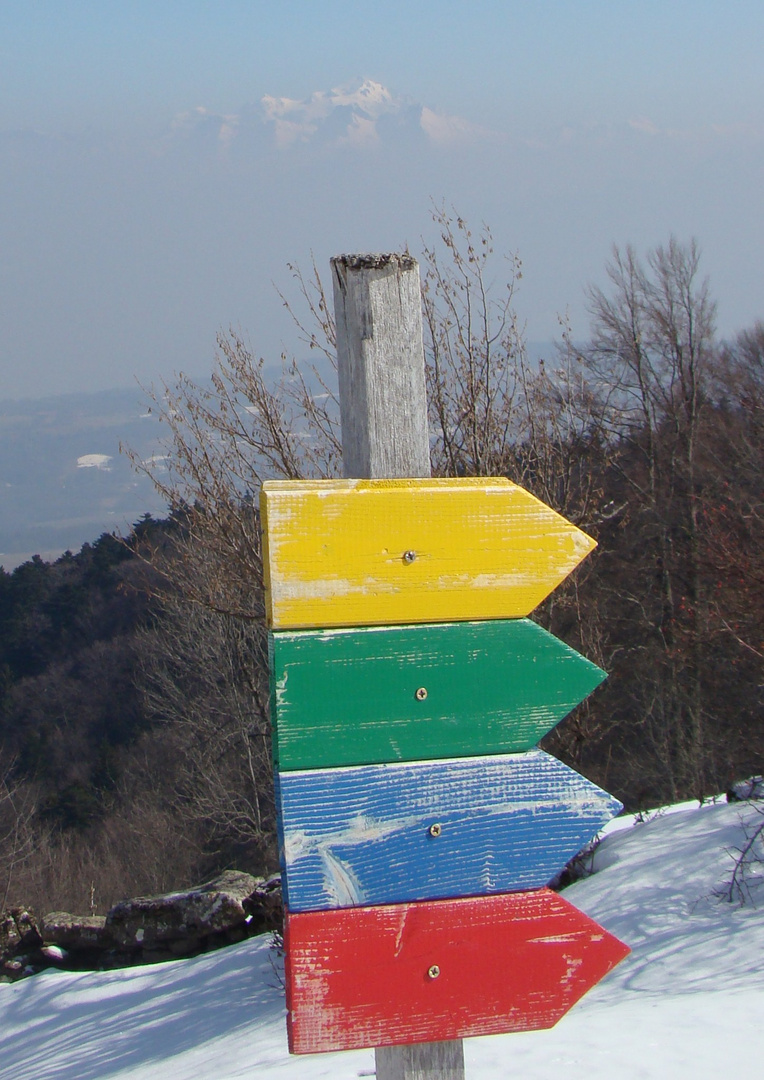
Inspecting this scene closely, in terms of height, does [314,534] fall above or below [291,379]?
below

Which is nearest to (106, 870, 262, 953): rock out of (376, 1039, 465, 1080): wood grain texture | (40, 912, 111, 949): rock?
(40, 912, 111, 949): rock

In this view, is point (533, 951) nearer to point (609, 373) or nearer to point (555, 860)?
point (555, 860)

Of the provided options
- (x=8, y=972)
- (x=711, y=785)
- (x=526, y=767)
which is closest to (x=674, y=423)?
(x=711, y=785)

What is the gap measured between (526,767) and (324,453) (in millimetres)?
10415

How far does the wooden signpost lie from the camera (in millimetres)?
1196

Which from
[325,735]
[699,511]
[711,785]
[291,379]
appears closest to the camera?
[325,735]

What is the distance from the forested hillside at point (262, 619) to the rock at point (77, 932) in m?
3.81

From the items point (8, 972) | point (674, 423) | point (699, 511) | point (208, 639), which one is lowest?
point (8, 972)

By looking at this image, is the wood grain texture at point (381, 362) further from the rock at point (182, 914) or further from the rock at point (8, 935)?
the rock at point (8, 935)

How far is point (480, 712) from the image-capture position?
4.06 ft

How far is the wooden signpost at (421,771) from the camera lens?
120 centimetres

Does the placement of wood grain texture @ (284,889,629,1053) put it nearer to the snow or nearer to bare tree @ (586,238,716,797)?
bare tree @ (586,238,716,797)

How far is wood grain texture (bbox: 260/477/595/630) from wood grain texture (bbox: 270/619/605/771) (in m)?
0.03

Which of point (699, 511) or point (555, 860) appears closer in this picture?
point (555, 860)
